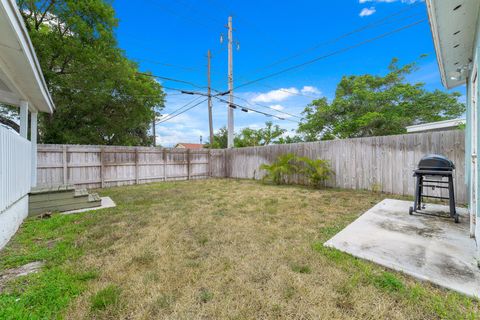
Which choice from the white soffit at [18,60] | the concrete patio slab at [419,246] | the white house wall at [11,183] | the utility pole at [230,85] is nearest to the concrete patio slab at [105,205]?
the white house wall at [11,183]

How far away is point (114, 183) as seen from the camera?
26.1ft

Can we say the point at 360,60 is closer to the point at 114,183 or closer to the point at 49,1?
the point at 114,183

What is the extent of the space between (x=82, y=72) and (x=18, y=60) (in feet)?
27.1

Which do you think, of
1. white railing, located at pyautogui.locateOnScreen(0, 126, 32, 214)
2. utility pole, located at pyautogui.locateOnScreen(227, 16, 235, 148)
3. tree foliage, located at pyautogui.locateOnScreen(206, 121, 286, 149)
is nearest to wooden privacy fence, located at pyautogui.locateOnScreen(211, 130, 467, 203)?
utility pole, located at pyautogui.locateOnScreen(227, 16, 235, 148)

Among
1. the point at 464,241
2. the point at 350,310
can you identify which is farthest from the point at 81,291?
the point at 464,241

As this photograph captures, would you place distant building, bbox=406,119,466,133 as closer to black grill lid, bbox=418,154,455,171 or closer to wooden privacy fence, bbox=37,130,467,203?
wooden privacy fence, bbox=37,130,467,203

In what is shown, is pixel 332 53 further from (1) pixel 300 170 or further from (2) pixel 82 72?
(2) pixel 82 72

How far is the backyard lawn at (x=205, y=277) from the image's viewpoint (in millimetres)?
1412

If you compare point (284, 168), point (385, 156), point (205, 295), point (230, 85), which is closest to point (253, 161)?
point (284, 168)

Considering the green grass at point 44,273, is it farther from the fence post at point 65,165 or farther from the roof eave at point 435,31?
the roof eave at point 435,31

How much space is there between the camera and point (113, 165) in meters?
7.94

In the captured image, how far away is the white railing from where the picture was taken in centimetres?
254

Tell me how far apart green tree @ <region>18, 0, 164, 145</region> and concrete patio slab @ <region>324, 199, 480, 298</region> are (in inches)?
459

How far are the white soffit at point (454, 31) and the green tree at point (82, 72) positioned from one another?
11405 mm
